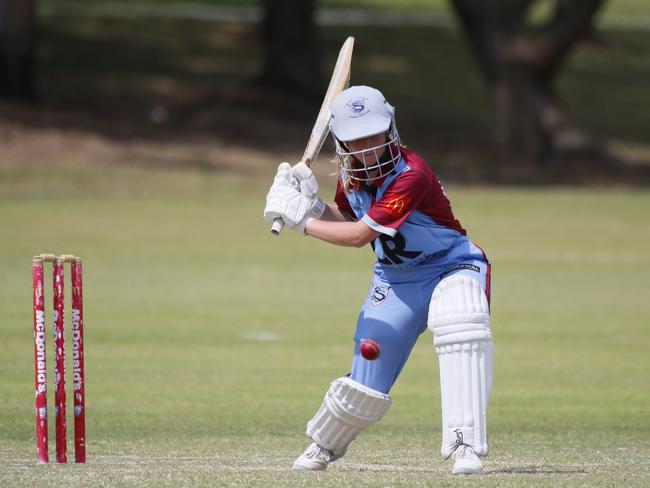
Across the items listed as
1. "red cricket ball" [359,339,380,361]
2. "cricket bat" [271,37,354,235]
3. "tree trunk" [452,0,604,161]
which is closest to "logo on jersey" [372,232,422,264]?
"red cricket ball" [359,339,380,361]

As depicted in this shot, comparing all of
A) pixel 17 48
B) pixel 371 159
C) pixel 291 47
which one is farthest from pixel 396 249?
pixel 291 47

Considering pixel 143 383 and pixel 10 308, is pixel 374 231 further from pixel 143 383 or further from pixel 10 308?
pixel 10 308

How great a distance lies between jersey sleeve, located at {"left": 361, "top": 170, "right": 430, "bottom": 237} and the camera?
5570 millimetres

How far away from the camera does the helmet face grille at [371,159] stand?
18.5 feet

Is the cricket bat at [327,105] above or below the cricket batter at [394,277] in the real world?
above

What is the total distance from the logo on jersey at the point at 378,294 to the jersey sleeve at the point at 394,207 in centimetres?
30

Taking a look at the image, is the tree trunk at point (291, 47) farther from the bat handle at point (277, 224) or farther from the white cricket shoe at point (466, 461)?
the white cricket shoe at point (466, 461)

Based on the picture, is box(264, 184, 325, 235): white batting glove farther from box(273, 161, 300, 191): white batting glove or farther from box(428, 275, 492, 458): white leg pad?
box(428, 275, 492, 458): white leg pad

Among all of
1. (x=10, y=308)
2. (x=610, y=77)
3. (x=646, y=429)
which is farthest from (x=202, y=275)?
(x=610, y=77)

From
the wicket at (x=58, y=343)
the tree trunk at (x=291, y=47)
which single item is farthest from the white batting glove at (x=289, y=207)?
the tree trunk at (x=291, y=47)

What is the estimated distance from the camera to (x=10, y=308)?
12.7 metres

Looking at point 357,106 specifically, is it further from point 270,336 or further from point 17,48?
point 17,48

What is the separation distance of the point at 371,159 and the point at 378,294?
59 cm

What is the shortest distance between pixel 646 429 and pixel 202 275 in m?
9.09
